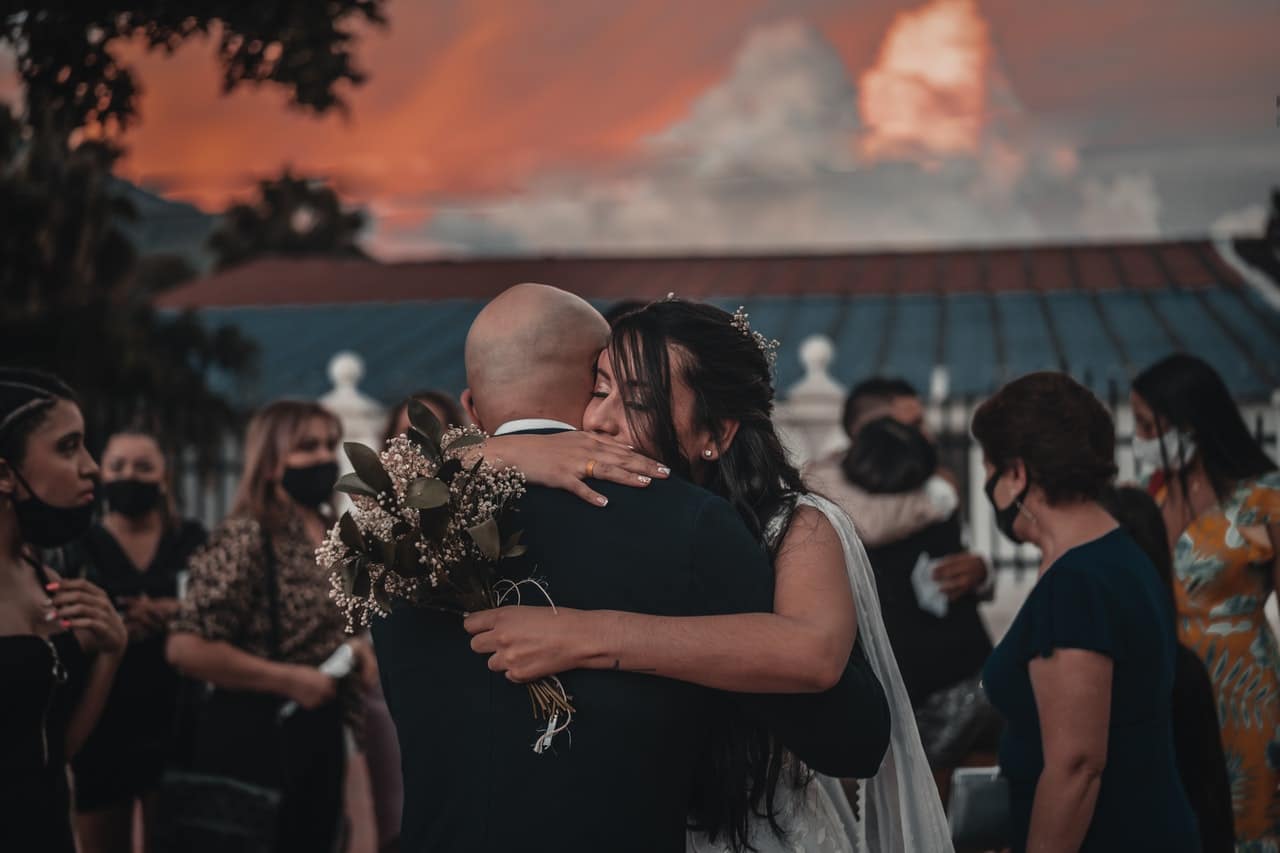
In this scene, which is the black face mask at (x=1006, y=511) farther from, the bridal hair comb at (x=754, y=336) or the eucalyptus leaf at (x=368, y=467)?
the eucalyptus leaf at (x=368, y=467)

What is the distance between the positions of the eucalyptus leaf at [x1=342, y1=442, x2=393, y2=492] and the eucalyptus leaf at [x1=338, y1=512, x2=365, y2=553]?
0.07 metres

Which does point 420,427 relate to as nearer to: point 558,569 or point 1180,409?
point 558,569

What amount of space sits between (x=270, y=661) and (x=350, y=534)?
2.95 metres

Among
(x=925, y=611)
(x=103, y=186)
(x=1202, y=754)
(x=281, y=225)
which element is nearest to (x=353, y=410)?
(x=103, y=186)

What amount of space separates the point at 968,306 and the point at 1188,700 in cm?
2406

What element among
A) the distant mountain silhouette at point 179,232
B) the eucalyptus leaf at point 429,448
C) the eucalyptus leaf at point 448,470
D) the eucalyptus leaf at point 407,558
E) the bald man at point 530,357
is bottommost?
the eucalyptus leaf at point 407,558

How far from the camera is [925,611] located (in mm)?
5082

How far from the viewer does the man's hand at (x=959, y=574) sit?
5.04 m

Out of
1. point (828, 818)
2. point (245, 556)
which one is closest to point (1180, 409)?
point (828, 818)

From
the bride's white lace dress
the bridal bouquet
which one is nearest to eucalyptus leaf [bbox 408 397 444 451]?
the bridal bouquet

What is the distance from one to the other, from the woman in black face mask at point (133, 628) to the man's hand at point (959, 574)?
115 inches

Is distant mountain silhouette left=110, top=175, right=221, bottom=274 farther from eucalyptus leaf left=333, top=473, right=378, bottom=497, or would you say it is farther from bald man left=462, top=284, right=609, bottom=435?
eucalyptus leaf left=333, top=473, right=378, bottom=497

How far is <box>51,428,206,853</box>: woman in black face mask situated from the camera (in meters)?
5.22

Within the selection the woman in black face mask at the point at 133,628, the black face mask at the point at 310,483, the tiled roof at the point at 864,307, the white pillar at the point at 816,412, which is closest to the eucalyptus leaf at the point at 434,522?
the woman in black face mask at the point at 133,628
